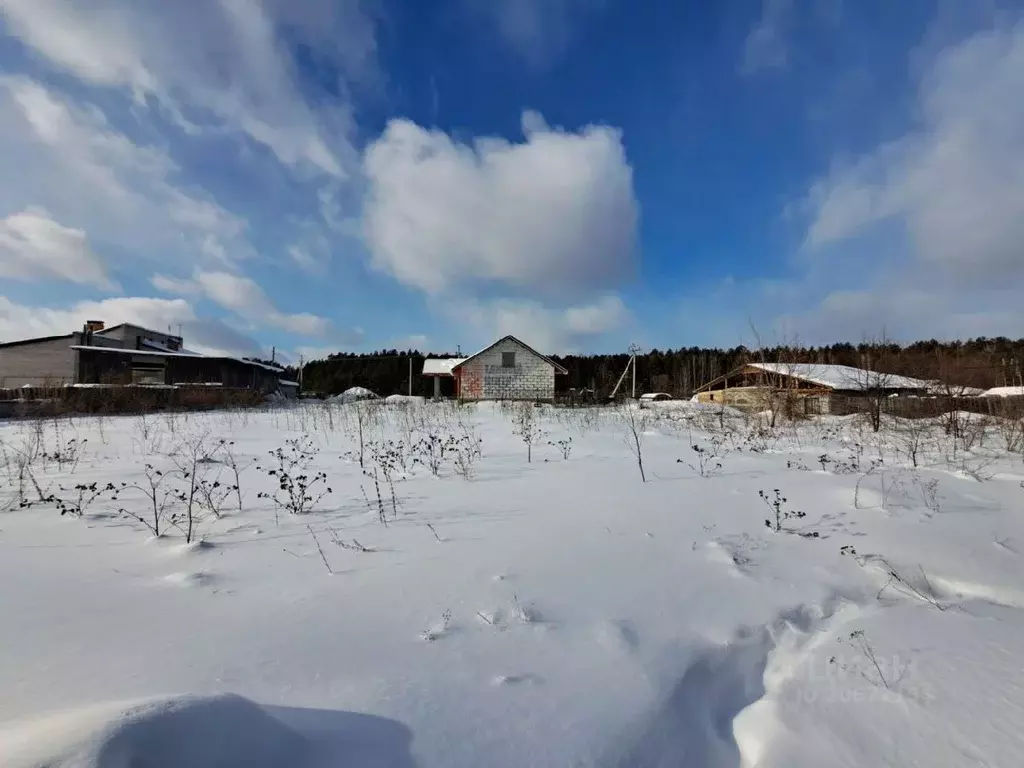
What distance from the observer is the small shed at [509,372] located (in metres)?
27.6

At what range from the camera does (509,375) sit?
1091 inches

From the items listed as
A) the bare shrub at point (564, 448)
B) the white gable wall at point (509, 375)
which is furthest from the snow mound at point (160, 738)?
the white gable wall at point (509, 375)

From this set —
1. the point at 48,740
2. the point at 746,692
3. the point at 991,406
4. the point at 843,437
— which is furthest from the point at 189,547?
the point at 991,406

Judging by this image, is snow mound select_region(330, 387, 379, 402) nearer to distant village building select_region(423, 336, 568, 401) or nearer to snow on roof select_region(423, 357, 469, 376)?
snow on roof select_region(423, 357, 469, 376)

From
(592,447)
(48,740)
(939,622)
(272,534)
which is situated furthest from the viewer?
(592,447)

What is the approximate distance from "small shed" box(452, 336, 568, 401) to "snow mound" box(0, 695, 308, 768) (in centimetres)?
2612

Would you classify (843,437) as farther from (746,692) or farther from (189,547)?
(189,547)

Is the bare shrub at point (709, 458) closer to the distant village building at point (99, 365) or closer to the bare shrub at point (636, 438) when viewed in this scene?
the bare shrub at point (636, 438)

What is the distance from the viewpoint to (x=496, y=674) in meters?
1.93

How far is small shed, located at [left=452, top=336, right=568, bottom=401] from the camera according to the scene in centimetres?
2764

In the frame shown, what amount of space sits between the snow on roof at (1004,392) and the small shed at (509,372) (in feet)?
59.0

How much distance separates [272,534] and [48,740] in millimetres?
2562

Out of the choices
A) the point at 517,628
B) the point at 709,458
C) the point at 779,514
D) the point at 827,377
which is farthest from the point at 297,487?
the point at 827,377

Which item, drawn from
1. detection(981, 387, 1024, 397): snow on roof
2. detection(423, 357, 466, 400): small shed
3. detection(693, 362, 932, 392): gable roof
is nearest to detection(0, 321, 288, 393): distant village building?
detection(423, 357, 466, 400): small shed
